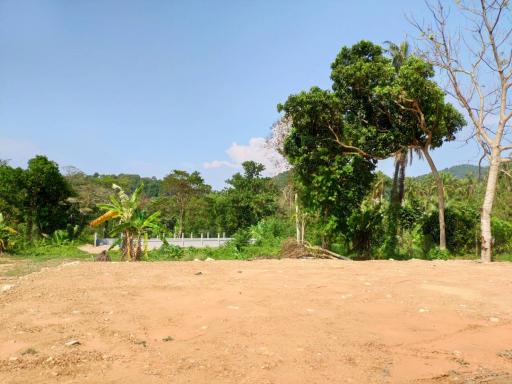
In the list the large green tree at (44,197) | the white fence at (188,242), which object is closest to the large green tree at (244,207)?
the white fence at (188,242)

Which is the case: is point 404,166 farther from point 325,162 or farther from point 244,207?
point 244,207

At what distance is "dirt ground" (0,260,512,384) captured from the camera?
284 centimetres

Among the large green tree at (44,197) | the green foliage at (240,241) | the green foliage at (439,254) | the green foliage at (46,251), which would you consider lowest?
the green foliage at (46,251)

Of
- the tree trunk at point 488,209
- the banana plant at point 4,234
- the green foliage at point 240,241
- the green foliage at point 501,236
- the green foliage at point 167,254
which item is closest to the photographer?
the tree trunk at point 488,209

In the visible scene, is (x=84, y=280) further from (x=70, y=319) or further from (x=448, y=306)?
(x=448, y=306)

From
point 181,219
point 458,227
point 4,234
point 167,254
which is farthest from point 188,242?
point 458,227

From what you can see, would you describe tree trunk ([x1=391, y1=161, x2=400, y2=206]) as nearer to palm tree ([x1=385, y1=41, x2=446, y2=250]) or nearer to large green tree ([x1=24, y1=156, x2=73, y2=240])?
palm tree ([x1=385, y1=41, x2=446, y2=250])

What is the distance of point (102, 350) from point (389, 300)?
9.66 ft

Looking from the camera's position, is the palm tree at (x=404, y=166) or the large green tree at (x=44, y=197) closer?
the palm tree at (x=404, y=166)

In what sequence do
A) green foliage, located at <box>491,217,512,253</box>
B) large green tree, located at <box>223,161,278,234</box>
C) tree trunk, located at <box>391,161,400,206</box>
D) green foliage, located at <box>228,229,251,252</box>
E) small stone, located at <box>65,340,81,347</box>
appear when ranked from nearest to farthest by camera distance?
small stone, located at <box>65,340,81,347</box>
green foliage, located at <box>491,217,512,253</box>
green foliage, located at <box>228,229,251,252</box>
tree trunk, located at <box>391,161,400,206</box>
large green tree, located at <box>223,161,278,234</box>

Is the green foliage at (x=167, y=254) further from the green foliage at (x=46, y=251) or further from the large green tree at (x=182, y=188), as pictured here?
the large green tree at (x=182, y=188)

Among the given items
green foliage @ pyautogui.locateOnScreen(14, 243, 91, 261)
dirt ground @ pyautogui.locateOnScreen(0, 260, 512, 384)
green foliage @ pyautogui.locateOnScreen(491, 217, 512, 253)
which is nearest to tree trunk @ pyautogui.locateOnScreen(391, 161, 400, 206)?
green foliage @ pyautogui.locateOnScreen(491, 217, 512, 253)

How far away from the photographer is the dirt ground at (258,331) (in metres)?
2.84

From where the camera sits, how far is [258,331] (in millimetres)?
3582
